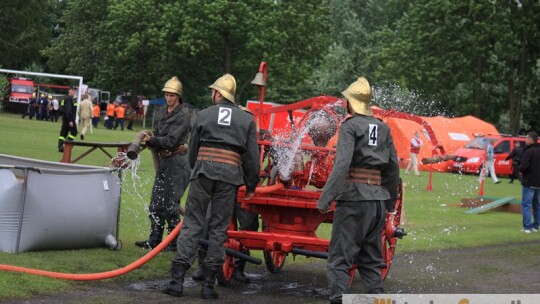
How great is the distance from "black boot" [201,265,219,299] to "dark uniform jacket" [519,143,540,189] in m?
10.7

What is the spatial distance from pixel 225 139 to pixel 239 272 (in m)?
1.98

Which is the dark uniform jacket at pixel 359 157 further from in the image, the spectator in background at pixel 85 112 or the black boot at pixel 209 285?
the spectator in background at pixel 85 112

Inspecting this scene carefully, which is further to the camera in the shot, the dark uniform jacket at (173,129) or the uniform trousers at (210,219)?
the dark uniform jacket at (173,129)

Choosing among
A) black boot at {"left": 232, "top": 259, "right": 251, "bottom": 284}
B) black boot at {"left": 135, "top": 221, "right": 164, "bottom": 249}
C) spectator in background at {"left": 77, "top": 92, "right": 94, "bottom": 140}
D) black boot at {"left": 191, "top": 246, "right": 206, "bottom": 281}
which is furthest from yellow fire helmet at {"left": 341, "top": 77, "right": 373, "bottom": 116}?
spectator in background at {"left": 77, "top": 92, "right": 94, "bottom": 140}

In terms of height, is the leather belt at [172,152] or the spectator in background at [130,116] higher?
the spectator in background at [130,116]

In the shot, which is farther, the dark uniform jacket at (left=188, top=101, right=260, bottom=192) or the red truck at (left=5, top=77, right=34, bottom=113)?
the red truck at (left=5, top=77, right=34, bottom=113)

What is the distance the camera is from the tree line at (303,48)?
2269 inches

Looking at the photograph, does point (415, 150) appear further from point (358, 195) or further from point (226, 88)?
point (358, 195)

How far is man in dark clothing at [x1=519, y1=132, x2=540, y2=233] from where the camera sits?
19.5 metres

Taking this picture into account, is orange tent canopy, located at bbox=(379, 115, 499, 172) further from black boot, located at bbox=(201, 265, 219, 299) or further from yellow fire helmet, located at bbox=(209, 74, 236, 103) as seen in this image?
black boot, located at bbox=(201, 265, 219, 299)

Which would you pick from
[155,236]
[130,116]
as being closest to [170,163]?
[155,236]

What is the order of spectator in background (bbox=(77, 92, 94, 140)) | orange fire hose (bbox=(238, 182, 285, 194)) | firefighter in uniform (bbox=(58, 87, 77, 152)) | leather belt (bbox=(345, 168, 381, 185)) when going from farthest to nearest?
spectator in background (bbox=(77, 92, 94, 140)), firefighter in uniform (bbox=(58, 87, 77, 152)), orange fire hose (bbox=(238, 182, 285, 194)), leather belt (bbox=(345, 168, 381, 185))

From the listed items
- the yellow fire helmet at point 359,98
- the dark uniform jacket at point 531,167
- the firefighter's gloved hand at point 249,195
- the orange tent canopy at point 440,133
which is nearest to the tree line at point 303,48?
the orange tent canopy at point 440,133

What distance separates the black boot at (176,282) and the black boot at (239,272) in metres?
1.45
